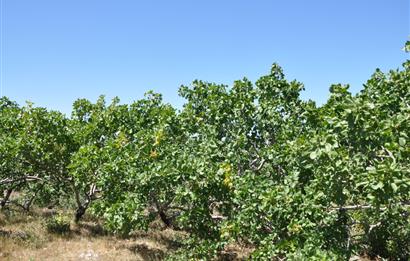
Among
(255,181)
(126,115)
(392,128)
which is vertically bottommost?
(255,181)

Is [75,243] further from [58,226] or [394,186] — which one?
[394,186]

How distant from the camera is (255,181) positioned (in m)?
10.7

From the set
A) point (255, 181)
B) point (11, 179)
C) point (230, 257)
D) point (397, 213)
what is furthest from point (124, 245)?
point (397, 213)

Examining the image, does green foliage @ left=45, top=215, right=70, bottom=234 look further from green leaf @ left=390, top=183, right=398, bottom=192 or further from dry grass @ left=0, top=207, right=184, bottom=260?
green leaf @ left=390, top=183, right=398, bottom=192

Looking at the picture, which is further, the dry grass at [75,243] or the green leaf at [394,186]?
the dry grass at [75,243]

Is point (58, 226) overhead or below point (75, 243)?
overhead

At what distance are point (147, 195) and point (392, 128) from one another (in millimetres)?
8179

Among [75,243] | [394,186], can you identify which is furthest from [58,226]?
[394,186]

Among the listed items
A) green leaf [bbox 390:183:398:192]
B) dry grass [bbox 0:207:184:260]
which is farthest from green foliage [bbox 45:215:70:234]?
green leaf [bbox 390:183:398:192]

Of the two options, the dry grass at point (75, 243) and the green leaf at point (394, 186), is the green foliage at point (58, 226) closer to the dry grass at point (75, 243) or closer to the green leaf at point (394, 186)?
the dry grass at point (75, 243)

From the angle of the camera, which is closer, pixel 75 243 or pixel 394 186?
pixel 394 186

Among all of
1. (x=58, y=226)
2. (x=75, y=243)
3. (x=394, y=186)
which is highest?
(x=394, y=186)

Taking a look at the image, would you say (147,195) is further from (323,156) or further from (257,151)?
(323,156)

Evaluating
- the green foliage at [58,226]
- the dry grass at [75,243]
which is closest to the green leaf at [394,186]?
the dry grass at [75,243]
